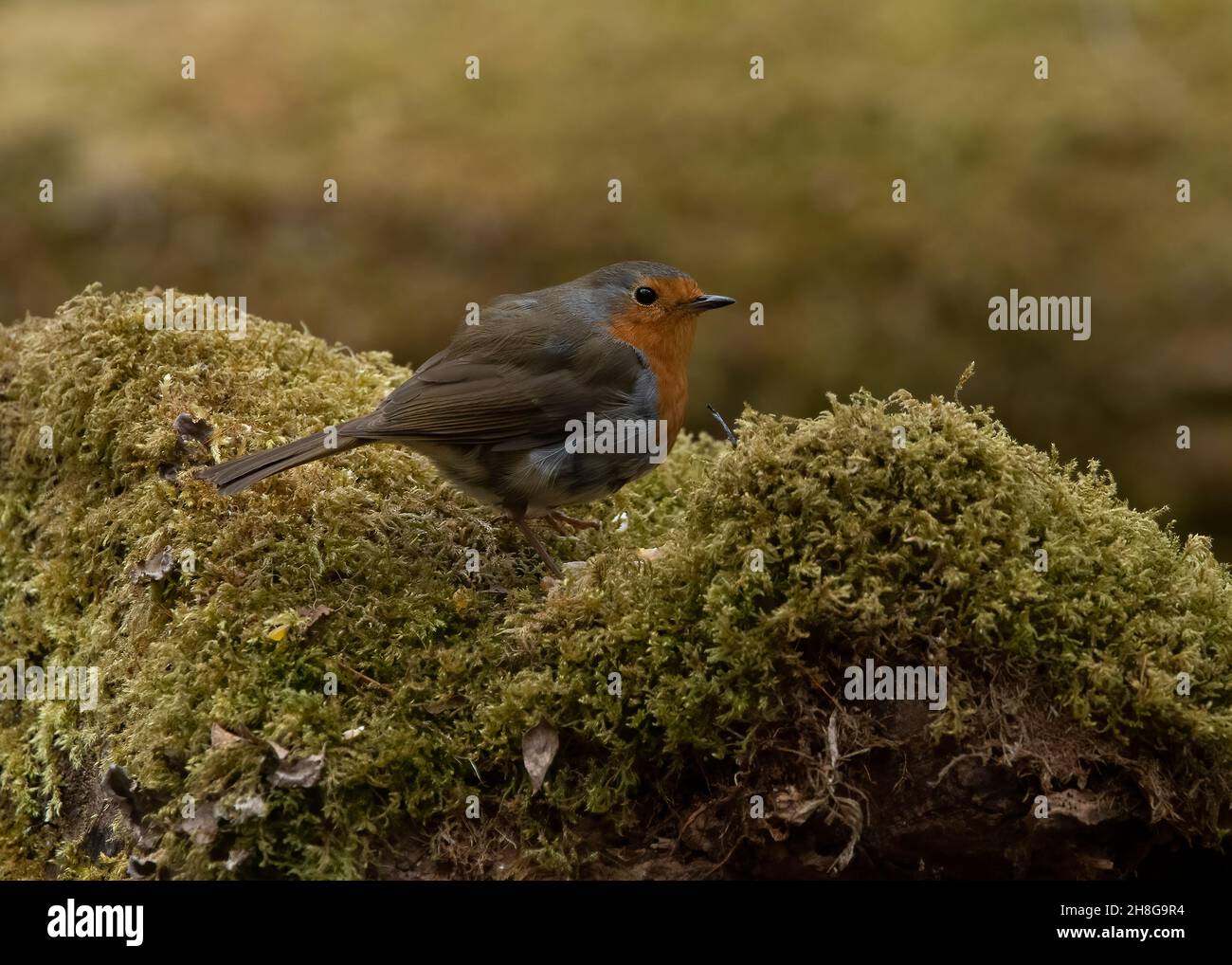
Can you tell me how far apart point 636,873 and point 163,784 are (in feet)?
3.76

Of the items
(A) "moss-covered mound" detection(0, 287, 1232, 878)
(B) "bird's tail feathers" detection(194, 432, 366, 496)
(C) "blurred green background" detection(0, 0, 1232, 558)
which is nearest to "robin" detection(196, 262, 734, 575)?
(B) "bird's tail feathers" detection(194, 432, 366, 496)

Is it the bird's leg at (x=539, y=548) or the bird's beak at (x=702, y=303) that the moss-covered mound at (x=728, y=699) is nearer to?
the bird's leg at (x=539, y=548)

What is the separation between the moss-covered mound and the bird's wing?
19.6 inches

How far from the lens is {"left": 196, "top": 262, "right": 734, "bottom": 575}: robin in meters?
3.66

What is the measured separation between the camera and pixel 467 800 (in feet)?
9.29

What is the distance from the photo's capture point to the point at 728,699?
2750 mm

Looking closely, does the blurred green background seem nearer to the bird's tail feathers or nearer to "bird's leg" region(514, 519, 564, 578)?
"bird's leg" region(514, 519, 564, 578)

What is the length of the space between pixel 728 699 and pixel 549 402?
142 cm

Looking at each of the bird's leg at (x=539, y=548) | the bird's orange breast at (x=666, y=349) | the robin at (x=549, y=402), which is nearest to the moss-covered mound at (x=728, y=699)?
the bird's leg at (x=539, y=548)

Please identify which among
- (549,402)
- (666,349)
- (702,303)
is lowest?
(549,402)

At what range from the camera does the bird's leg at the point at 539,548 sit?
143 inches

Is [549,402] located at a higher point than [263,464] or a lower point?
higher

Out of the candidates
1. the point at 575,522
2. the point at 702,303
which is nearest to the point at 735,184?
the point at 702,303

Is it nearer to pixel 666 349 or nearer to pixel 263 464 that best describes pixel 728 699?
pixel 263 464
